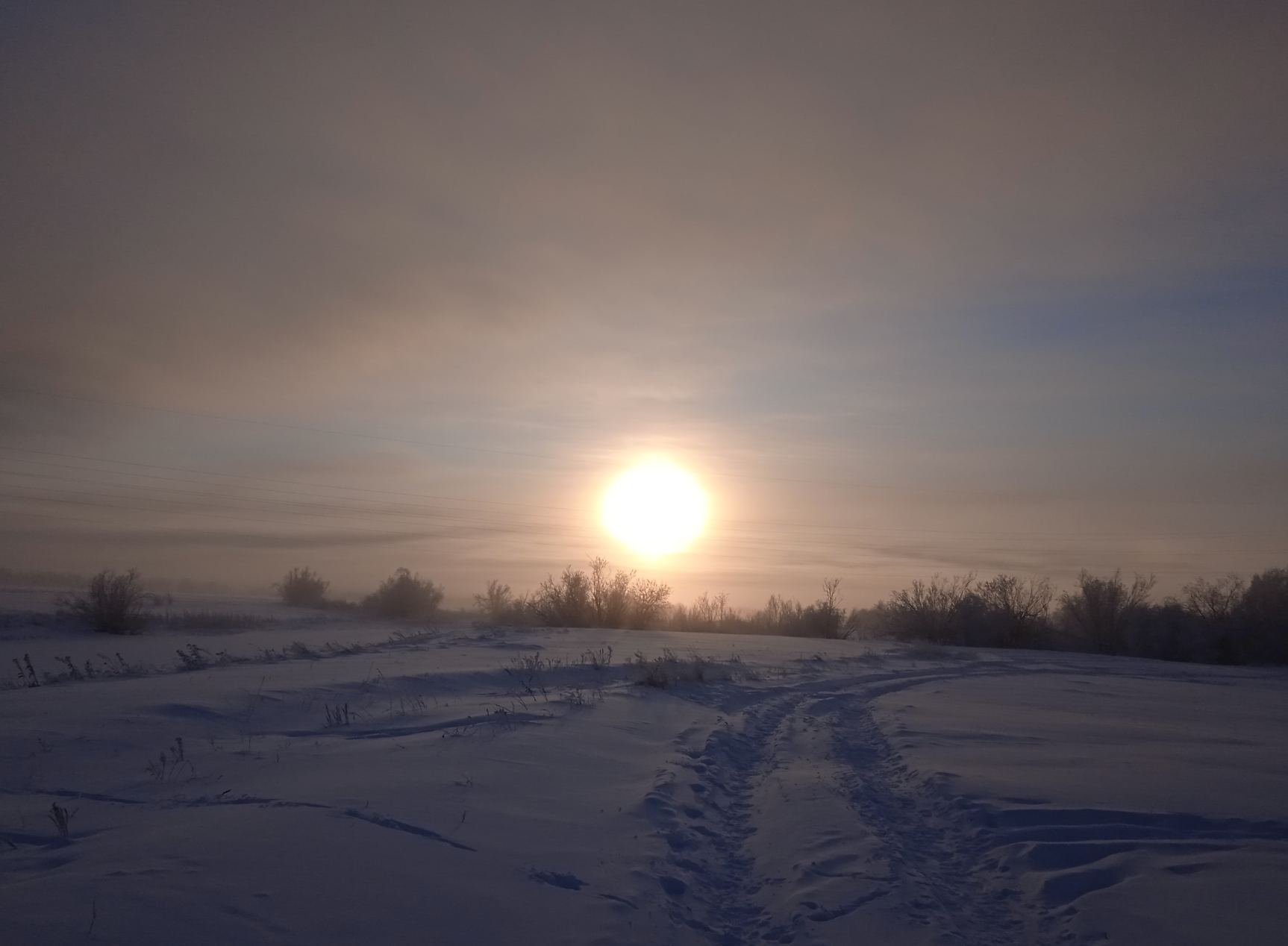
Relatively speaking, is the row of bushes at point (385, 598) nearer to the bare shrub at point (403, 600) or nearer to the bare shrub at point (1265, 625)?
the bare shrub at point (403, 600)

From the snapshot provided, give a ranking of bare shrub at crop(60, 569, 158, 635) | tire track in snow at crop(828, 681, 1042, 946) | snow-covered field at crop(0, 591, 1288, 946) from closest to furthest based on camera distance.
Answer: snow-covered field at crop(0, 591, 1288, 946) → tire track in snow at crop(828, 681, 1042, 946) → bare shrub at crop(60, 569, 158, 635)

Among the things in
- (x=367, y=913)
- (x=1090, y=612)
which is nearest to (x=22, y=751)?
(x=367, y=913)

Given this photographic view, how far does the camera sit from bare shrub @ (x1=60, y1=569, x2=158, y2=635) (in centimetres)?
3422

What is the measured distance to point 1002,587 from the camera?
49.1 m

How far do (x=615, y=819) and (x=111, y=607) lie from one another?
37247 millimetres

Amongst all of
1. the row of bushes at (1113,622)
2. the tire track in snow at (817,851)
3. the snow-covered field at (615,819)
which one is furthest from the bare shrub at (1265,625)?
the tire track in snow at (817,851)

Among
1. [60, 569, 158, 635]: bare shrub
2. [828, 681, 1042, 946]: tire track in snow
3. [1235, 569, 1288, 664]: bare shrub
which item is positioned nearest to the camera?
[828, 681, 1042, 946]: tire track in snow

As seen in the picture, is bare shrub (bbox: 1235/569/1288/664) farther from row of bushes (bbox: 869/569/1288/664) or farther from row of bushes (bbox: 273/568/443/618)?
row of bushes (bbox: 273/568/443/618)

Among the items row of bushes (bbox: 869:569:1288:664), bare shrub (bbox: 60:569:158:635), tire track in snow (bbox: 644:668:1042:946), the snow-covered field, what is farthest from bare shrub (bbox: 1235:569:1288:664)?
bare shrub (bbox: 60:569:158:635)

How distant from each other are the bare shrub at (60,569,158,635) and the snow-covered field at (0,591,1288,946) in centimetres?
2450

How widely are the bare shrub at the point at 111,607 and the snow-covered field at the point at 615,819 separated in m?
24.5

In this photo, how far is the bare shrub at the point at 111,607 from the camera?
34.2 meters

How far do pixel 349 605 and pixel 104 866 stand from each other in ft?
212

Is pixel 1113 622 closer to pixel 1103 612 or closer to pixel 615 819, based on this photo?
pixel 1103 612
